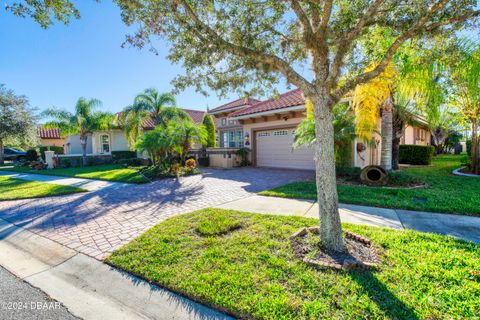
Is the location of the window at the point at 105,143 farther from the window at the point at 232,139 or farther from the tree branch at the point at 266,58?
the tree branch at the point at 266,58

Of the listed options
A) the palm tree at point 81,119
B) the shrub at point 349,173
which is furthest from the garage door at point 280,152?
the palm tree at point 81,119

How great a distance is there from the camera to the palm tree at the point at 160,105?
15570 millimetres

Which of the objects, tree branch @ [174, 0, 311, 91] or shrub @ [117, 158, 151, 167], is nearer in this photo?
tree branch @ [174, 0, 311, 91]

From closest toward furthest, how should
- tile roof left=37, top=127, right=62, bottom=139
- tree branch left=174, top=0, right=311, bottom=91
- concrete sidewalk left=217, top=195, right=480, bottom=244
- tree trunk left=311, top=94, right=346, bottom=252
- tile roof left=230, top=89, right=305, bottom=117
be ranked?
tree trunk left=311, top=94, right=346, bottom=252, tree branch left=174, top=0, right=311, bottom=91, concrete sidewalk left=217, top=195, right=480, bottom=244, tile roof left=230, top=89, right=305, bottom=117, tile roof left=37, top=127, right=62, bottom=139

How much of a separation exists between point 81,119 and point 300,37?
63.0 feet

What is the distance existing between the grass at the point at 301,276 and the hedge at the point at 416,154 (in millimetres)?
14960

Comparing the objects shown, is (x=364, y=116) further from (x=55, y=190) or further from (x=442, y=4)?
(x=55, y=190)

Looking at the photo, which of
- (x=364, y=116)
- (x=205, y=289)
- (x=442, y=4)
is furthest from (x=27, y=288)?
(x=364, y=116)

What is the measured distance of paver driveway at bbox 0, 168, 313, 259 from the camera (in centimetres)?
448

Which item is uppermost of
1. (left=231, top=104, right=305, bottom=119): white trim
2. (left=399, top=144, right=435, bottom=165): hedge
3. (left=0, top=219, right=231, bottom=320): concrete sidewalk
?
(left=231, top=104, right=305, bottom=119): white trim

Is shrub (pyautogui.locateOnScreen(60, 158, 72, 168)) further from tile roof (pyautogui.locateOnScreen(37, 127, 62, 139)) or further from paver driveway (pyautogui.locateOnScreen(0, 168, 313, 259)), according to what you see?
paver driveway (pyautogui.locateOnScreen(0, 168, 313, 259))

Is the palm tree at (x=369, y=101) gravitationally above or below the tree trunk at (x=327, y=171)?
above

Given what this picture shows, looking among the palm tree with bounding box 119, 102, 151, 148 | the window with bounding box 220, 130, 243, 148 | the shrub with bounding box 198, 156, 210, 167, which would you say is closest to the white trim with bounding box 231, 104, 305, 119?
the window with bounding box 220, 130, 243, 148

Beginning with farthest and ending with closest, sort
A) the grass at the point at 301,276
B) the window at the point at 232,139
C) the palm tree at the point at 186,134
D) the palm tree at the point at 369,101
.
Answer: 1. the window at the point at 232,139
2. the palm tree at the point at 186,134
3. the palm tree at the point at 369,101
4. the grass at the point at 301,276
